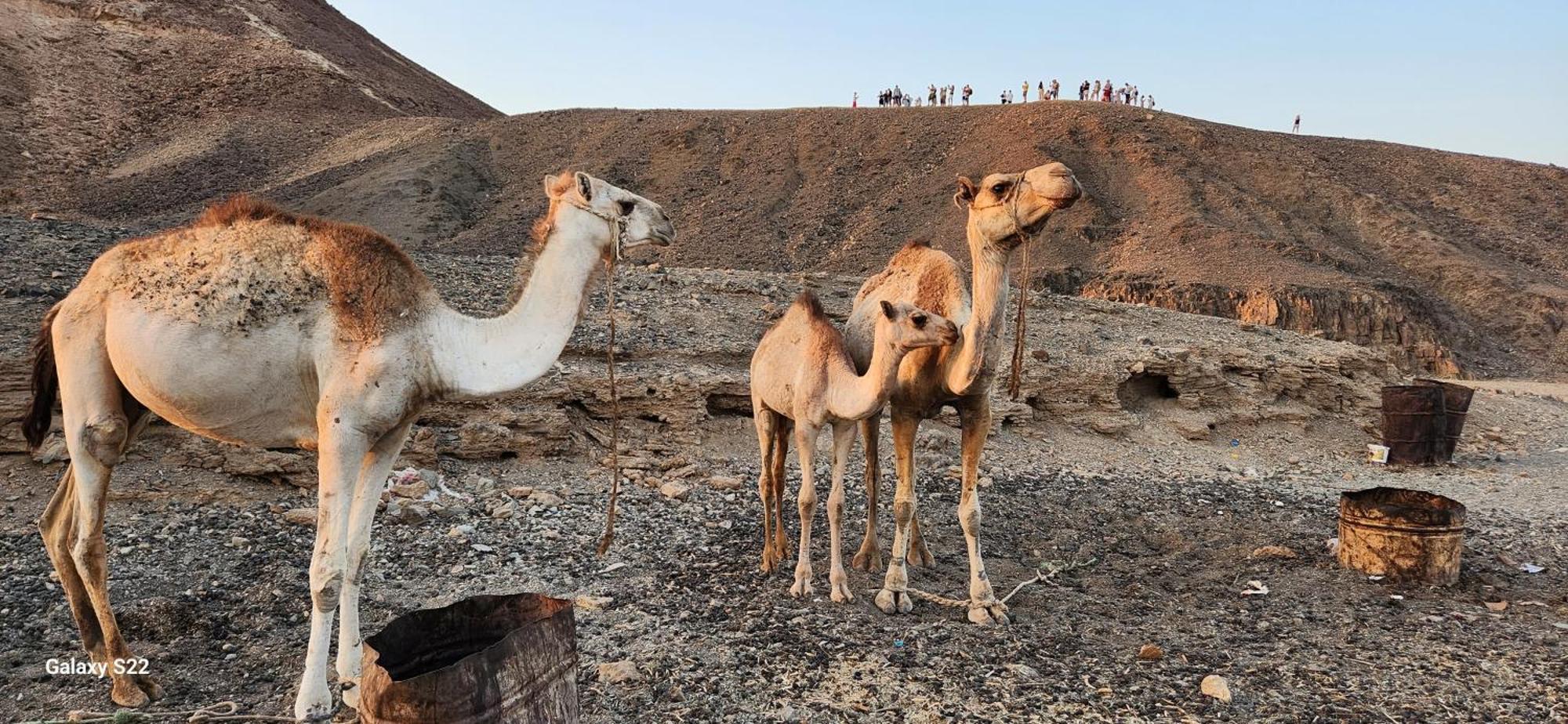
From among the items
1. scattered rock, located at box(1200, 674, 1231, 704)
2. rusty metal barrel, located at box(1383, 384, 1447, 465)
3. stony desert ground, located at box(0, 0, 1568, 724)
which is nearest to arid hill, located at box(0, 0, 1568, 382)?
stony desert ground, located at box(0, 0, 1568, 724)

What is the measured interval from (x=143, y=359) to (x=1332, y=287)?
30857 millimetres

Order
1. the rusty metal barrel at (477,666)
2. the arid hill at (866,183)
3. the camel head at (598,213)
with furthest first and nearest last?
1. the arid hill at (866,183)
2. the camel head at (598,213)
3. the rusty metal barrel at (477,666)

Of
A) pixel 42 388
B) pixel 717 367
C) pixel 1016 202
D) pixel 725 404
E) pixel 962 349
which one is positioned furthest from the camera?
pixel 717 367

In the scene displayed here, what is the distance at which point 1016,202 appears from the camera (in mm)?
5809

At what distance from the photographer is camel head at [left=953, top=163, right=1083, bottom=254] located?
5.57 m

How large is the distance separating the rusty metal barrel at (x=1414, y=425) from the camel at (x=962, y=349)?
9833mm

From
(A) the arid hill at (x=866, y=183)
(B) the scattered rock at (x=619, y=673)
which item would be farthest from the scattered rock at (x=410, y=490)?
(A) the arid hill at (x=866, y=183)

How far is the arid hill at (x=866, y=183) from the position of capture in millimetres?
30109

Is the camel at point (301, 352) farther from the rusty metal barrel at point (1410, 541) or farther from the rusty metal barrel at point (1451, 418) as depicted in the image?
the rusty metal barrel at point (1451, 418)

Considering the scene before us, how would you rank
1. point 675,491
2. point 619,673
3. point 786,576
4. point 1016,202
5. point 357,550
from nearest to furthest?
point 357,550
point 619,673
point 1016,202
point 786,576
point 675,491

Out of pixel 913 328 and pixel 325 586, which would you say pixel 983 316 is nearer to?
pixel 913 328

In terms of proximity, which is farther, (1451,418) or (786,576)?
(1451,418)

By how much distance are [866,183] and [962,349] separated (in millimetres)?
32407

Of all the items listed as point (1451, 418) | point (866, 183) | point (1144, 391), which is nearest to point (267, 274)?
point (1144, 391)
